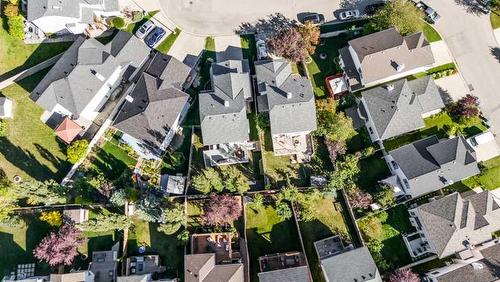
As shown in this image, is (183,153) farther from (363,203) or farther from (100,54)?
(363,203)

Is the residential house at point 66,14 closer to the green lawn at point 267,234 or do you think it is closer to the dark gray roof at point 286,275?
the green lawn at point 267,234

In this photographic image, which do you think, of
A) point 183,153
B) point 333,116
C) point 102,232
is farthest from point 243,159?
point 102,232

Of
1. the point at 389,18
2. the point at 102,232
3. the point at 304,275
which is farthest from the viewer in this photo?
the point at 389,18

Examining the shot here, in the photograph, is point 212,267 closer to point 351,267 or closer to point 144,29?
point 351,267

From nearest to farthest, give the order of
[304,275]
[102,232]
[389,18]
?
[304,275]
[102,232]
[389,18]

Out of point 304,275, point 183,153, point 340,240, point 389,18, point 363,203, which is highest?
point 389,18

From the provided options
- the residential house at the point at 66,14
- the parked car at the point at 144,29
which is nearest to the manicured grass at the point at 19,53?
the residential house at the point at 66,14

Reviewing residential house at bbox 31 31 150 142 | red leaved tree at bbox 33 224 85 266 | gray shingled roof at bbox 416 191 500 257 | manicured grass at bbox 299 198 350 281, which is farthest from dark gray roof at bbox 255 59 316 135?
red leaved tree at bbox 33 224 85 266
